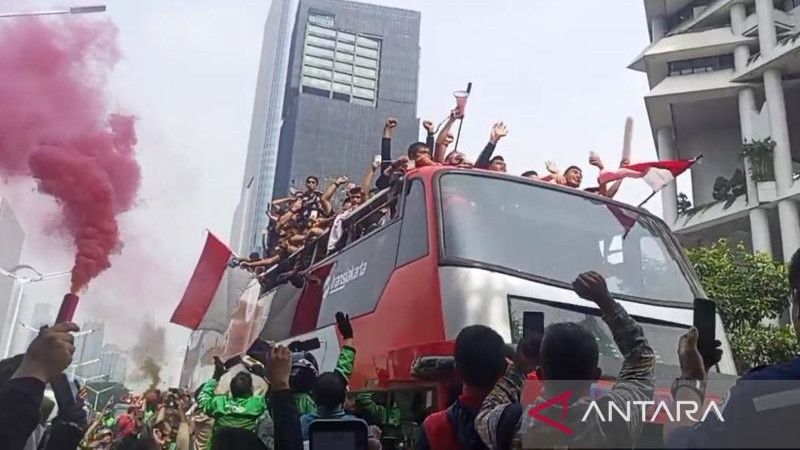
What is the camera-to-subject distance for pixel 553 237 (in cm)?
467

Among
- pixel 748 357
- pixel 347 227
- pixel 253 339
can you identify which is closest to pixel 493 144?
pixel 347 227

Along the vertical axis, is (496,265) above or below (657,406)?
above

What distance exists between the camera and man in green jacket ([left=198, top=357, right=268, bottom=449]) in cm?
371

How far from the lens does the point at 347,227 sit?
649 centimetres

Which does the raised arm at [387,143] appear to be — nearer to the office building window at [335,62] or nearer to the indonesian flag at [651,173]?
the indonesian flag at [651,173]

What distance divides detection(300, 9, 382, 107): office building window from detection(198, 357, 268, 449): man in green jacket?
6155 centimetres

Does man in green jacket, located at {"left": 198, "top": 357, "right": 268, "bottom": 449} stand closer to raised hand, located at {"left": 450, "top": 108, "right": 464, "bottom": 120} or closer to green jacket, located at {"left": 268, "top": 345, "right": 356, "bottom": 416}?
green jacket, located at {"left": 268, "top": 345, "right": 356, "bottom": 416}

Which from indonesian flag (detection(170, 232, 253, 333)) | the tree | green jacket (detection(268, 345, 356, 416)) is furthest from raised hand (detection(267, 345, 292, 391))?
the tree

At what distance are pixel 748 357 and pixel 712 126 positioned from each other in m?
14.2

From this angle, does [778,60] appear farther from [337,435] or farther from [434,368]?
[337,435]

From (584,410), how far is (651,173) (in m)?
5.83

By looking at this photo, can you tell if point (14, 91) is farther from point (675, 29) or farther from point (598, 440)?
point (675, 29)

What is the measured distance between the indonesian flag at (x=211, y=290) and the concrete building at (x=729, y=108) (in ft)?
54.1

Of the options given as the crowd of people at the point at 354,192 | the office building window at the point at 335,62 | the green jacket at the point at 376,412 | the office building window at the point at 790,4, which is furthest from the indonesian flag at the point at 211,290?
the office building window at the point at 335,62
